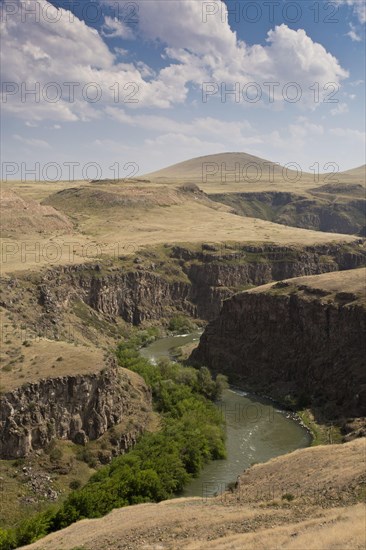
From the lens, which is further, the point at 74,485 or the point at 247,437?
the point at 247,437

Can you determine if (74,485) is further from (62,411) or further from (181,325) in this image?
(181,325)

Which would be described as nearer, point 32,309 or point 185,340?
point 32,309

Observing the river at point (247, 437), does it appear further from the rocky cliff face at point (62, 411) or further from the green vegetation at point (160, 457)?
the rocky cliff face at point (62, 411)

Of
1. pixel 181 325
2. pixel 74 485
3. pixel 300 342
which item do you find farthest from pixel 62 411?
pixel 181 325

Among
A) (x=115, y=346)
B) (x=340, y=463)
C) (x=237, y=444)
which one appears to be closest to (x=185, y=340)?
Answer: (x=115, y=346)

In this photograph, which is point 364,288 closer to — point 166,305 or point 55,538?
point 166,305

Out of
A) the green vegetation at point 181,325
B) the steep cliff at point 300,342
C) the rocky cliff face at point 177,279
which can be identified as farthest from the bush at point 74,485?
the green vegetation at point 181,325
